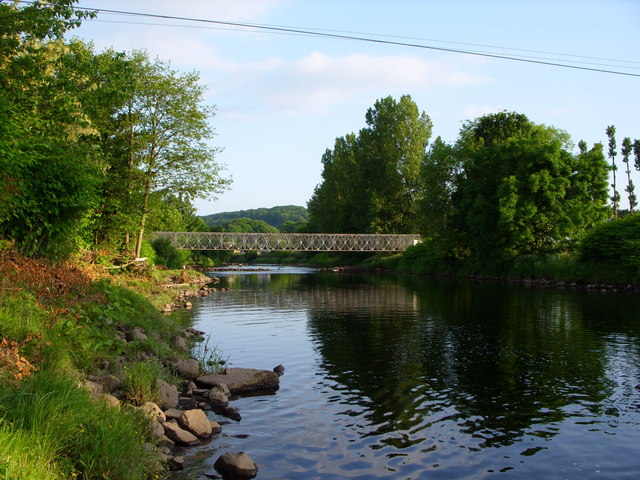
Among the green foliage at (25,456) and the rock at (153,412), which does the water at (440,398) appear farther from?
the green foliage at (25,456)

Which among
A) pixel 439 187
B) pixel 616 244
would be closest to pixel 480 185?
pixel 439 187

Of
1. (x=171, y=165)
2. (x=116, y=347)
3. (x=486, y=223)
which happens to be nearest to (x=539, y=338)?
(x=116, y=347)

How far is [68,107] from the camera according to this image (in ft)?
59.4

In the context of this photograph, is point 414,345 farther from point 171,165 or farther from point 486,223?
point 486,223

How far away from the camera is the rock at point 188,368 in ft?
43.4

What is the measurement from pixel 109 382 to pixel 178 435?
204 centimetres

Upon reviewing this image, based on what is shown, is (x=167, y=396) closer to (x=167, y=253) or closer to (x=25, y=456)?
(x=25, y=456)

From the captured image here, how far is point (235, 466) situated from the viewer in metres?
8.20

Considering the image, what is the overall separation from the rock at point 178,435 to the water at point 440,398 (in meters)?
0.37

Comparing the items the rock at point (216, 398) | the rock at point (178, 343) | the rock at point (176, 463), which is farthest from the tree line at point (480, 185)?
the rock at point (176, 463)

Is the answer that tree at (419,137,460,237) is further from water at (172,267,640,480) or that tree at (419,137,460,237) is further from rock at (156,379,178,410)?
rock at (156,379,178,410)

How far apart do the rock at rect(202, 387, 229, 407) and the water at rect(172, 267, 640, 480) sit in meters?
0.40

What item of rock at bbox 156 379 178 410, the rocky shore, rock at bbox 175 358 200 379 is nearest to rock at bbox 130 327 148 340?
the rocky shore

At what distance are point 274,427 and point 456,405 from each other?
4.09m
